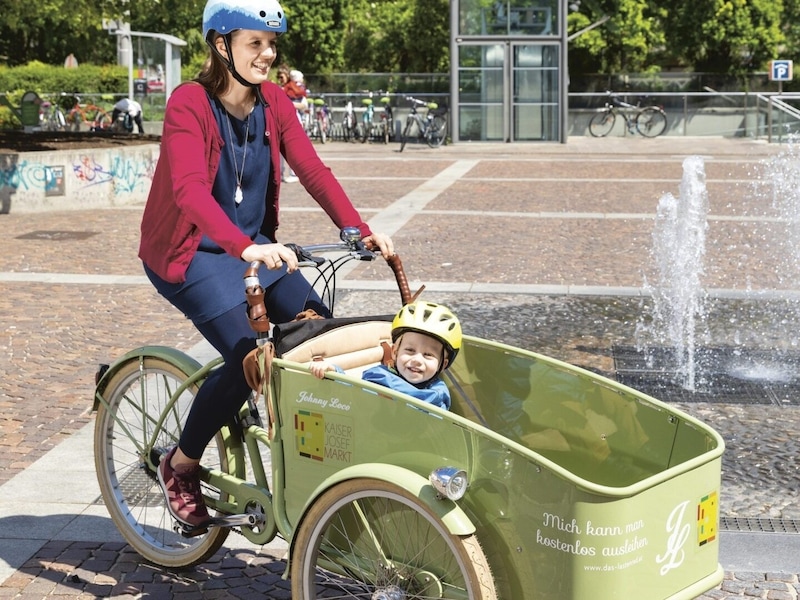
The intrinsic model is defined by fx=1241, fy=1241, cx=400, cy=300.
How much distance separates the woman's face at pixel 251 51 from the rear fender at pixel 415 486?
4.00 ft

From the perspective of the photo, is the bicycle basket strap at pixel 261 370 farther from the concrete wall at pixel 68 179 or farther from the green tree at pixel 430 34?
the green tree at pixel 430 34

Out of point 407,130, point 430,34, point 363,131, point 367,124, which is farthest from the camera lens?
point 430,34

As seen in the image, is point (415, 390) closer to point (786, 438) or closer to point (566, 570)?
point (566, 570)

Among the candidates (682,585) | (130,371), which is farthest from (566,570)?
(130,371)

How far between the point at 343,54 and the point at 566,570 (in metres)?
46.8

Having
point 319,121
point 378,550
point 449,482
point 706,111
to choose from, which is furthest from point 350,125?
point 449,482

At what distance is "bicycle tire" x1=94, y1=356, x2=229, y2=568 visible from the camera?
4051 millimetres

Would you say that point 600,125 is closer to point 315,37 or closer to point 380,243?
point 315,37

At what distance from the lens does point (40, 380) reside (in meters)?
6.58

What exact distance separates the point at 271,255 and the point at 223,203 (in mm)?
510

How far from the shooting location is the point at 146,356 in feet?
13.6

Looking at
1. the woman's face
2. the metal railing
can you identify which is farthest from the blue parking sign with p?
the woman's face

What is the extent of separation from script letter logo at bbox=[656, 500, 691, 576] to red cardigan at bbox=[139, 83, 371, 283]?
1294 millimetres

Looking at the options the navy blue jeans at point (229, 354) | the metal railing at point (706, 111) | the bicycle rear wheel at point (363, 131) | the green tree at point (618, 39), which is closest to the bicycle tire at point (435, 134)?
the bicycle rear wheel at point (363, 131)
